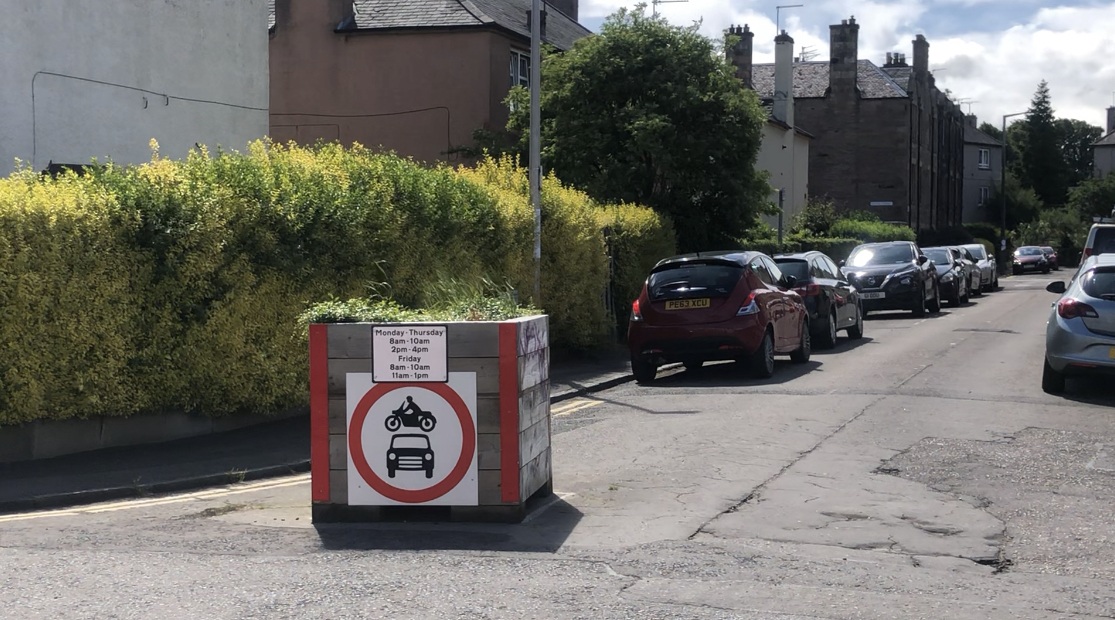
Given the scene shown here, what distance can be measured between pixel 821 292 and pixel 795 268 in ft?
1.85

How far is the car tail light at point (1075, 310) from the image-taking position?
1283cm

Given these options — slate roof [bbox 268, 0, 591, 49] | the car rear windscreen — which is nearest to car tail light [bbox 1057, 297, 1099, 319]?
the car rear windscreen

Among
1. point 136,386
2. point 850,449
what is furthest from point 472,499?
point 136,386

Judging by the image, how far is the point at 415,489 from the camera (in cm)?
737

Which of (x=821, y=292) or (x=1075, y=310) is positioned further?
(x=821, y=292)

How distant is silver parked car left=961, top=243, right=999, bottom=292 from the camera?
1583 inches

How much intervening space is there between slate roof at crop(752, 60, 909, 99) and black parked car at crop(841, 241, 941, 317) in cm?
3412

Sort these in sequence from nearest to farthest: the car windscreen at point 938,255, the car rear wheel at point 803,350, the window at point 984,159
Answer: the car rear wheel at point 803,350 → the car windscreen at point 938,255 → the window at point 984,159

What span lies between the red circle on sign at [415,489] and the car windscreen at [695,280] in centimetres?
804

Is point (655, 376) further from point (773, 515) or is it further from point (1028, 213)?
point (1028, 213)

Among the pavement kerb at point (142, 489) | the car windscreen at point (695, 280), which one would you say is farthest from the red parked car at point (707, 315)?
the pavement kerb at point (142, 489)

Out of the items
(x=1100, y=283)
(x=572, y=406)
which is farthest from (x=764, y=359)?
(x=1100, y=283)

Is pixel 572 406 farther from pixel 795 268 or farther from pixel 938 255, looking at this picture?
pixel 938 255

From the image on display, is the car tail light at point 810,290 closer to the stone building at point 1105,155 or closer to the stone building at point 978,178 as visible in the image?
the stone building at point 978,178
